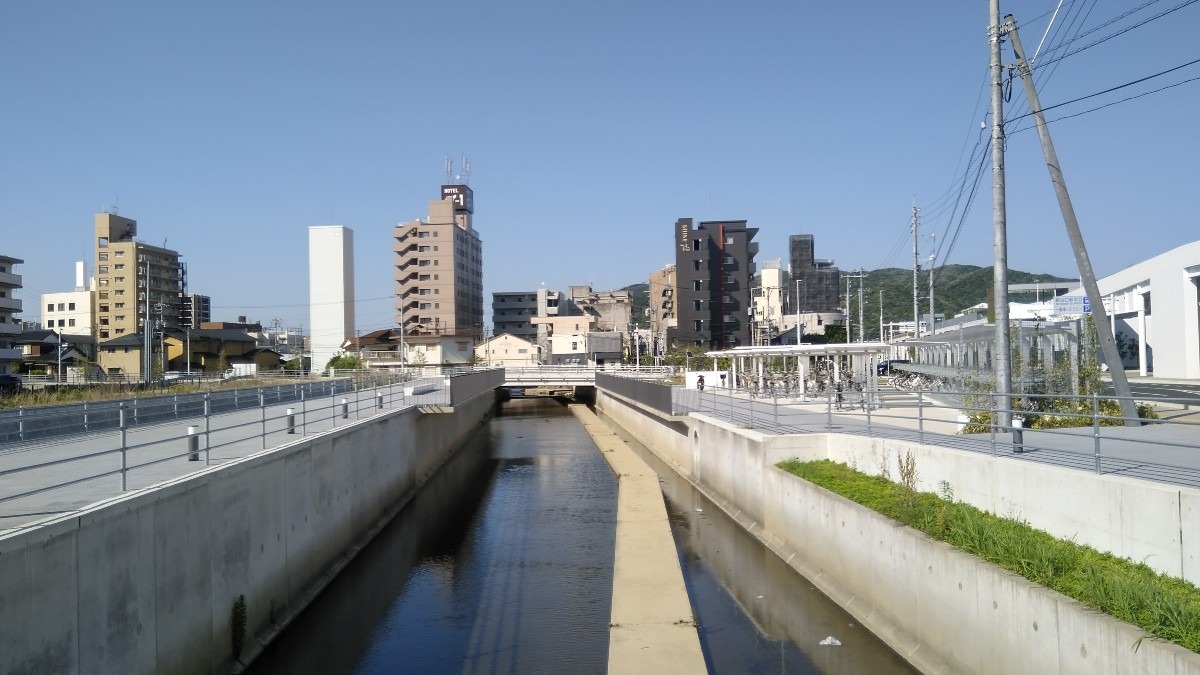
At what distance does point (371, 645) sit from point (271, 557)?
2374mm

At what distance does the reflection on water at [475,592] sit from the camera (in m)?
13.9

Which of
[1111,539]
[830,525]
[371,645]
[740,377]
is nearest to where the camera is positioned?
[1111,539]

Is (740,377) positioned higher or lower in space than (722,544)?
higher

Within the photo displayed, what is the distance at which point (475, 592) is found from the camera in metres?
18.0

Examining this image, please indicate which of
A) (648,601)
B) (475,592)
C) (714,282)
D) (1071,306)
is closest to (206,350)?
(714,282)

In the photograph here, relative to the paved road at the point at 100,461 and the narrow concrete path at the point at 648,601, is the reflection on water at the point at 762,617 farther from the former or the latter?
the paved road at the point at 100,461

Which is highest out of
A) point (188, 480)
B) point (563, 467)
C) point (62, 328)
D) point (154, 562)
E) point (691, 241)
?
point (691, 241)

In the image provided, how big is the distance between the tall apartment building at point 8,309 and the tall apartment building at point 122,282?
31.1 m

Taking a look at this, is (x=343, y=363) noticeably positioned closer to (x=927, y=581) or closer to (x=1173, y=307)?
(x=1173, y=307)

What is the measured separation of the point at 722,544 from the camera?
2188cm

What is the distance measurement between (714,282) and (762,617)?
8035 centimetres

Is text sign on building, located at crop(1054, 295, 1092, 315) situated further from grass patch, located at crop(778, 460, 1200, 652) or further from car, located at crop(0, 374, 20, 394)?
car, located at crop(0, 374, 20, 394)

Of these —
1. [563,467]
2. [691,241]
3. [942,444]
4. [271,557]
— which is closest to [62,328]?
[691,241]

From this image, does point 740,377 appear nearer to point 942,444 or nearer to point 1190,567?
point 942,444
